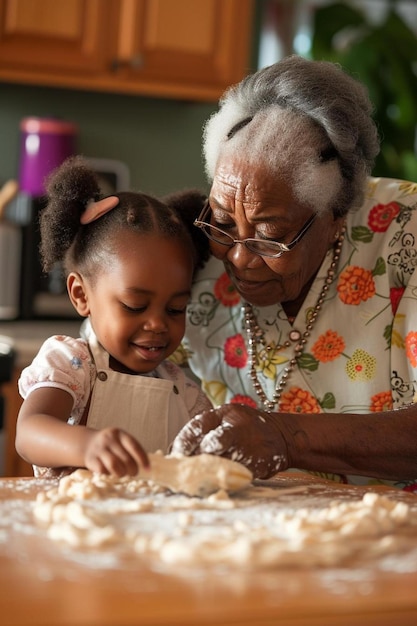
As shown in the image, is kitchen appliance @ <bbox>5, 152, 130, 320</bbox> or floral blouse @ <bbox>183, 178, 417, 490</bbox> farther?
kitchen appliance @ <bbox>5, 152, 130, 320</bbox>

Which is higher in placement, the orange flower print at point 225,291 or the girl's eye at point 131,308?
the girl's eye at point 131,308

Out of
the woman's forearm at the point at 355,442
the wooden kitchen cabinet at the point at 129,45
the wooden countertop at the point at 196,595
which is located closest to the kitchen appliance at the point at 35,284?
the wooden kitchen cabinet at the point at 129,45

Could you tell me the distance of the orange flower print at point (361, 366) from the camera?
167cm

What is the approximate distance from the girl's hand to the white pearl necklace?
61 centimetres

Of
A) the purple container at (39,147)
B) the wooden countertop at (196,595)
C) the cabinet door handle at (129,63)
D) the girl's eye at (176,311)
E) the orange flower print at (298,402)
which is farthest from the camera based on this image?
the purple container at (39,147)

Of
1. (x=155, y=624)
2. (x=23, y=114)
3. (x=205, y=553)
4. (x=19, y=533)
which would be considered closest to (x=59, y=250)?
(x=19, y=533)

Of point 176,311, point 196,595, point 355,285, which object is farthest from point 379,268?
point 196,595

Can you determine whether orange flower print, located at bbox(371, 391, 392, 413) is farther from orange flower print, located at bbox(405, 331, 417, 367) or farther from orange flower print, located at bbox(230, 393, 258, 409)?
orange flower print, located at bbox(230, 393, 258, 409)

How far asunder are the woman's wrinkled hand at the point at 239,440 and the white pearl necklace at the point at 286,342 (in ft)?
1.43

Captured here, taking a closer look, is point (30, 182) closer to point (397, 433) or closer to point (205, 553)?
point (397, 433)

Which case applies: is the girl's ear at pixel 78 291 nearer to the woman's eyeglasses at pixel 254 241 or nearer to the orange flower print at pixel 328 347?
the woman's eyeglasses at pixel 254 241

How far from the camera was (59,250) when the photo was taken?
1.68 m

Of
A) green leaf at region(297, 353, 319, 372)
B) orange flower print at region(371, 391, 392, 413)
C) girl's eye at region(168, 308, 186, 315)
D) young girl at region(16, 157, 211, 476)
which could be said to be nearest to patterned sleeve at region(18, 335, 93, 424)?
young girl at region(16, 157, 211, 476)

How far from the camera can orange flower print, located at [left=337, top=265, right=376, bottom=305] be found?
171cm
